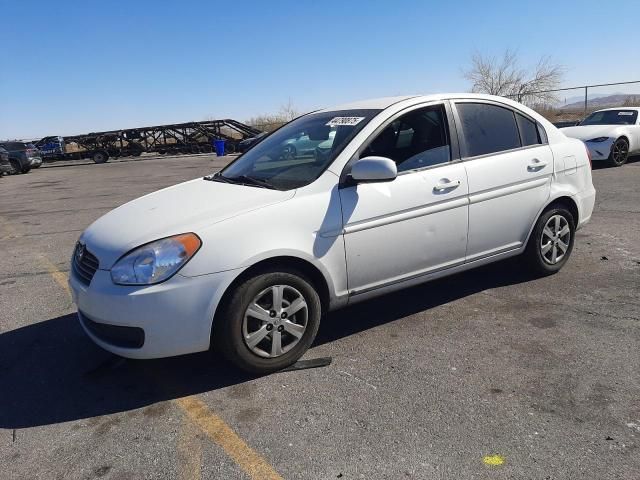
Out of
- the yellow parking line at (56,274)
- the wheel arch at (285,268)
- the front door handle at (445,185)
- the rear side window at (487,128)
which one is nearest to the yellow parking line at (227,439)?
the wheel arch at (285,268)

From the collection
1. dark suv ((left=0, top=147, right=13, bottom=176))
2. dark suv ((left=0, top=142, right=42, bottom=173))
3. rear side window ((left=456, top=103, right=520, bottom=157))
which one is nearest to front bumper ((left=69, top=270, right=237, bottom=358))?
rear side window ((left=456, top=103, right=520, bottom=157))

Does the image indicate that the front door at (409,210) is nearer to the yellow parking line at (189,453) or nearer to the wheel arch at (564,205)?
the wheel arch at (564,205)

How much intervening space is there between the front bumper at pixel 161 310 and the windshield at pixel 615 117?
13304mm

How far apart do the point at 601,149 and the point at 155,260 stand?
1251cm

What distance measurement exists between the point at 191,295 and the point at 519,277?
324 centimetres

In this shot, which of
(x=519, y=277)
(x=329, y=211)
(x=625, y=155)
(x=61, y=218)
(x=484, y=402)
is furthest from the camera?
(x=625, y=155)

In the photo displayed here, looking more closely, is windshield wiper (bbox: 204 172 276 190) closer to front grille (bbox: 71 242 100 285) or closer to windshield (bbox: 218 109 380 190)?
windshield (bbox: 218 109 380 190)

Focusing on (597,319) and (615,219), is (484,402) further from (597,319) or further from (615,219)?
(615,219)

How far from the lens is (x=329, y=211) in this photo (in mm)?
3521

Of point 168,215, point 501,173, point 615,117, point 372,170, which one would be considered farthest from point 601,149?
point 168,215

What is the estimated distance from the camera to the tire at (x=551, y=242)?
474cm

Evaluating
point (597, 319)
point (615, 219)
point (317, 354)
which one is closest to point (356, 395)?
point (317, 354)

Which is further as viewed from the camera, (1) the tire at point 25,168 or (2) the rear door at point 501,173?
(1) the tire at point 25,168

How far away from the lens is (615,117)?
13.5 m
